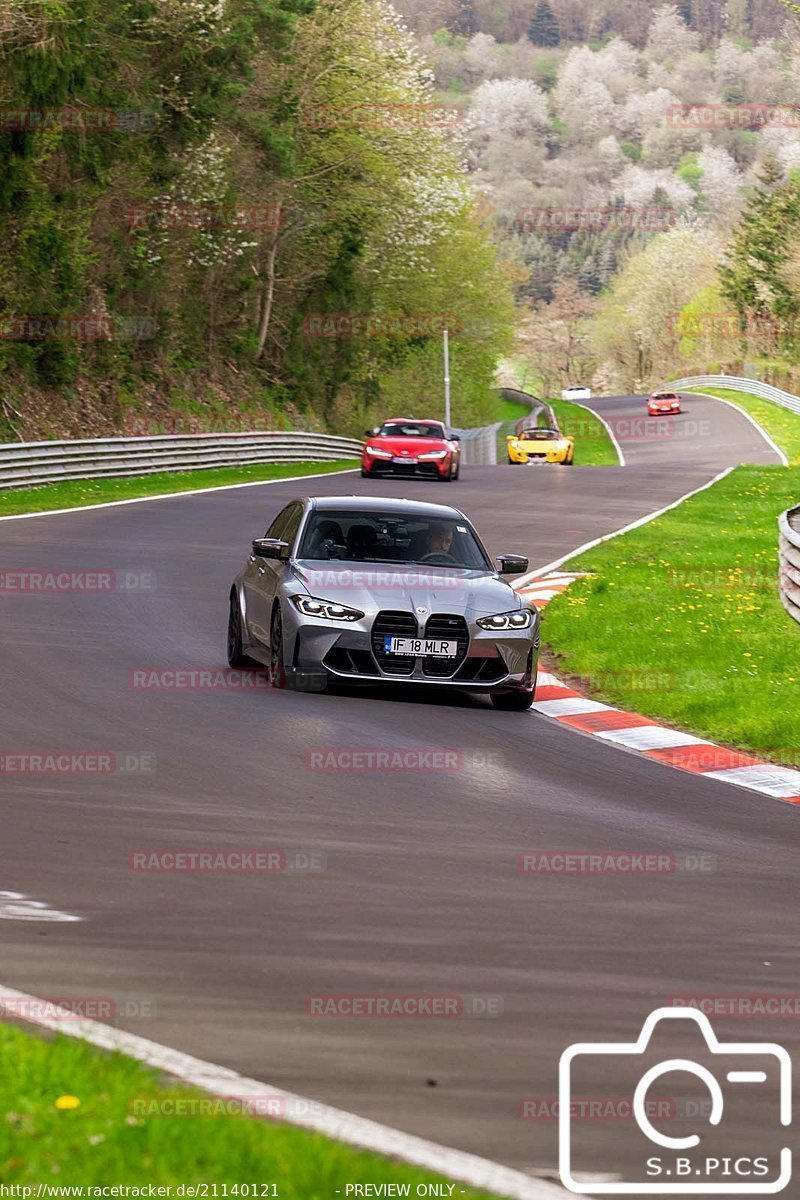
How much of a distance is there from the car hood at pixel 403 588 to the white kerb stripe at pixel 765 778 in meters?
2.69

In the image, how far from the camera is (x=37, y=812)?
8.42 meters

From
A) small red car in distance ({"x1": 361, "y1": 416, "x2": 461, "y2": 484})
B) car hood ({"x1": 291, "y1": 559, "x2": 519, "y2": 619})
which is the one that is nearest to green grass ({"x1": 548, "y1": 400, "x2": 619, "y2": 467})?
small red car in distance ({"x1": 361, "y1": 416, "x2": 461, "y2": 484})

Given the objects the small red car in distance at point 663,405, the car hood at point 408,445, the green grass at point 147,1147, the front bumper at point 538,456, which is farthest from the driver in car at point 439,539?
the small red car in distance at point 663,405

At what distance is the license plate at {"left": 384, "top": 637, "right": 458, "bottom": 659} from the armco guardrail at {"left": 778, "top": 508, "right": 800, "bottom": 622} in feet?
19.0

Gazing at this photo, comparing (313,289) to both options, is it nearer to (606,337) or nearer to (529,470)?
(529,470)

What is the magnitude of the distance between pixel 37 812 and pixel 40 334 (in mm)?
33060

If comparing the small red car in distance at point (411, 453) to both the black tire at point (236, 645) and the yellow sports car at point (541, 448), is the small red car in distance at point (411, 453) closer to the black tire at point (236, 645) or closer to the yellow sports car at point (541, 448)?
the yellow sports car at point (541, 448)

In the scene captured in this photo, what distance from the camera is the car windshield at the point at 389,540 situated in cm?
1403

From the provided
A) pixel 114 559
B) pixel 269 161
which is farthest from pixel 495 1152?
pixel 269 161

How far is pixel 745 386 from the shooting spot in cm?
10362

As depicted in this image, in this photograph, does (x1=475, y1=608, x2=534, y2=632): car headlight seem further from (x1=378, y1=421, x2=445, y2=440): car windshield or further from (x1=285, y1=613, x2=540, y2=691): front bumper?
(x1=378, y1=421, x2=445, y2=440): car windshield

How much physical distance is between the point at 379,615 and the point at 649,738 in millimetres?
2125

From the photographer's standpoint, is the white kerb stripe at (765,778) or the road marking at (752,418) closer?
the white kerb stripe at (765,778)

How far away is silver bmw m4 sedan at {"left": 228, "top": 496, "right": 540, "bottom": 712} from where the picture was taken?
1291cm
